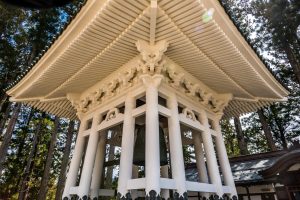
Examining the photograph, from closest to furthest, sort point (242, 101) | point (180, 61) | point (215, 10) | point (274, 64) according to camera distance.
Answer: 1. point (215, 10)
2. point (180, 61)
3. point (242, 101)
4. point (274, 64)

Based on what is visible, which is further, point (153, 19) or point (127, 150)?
point (127, 150)

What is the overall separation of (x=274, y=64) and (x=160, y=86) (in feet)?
49.8

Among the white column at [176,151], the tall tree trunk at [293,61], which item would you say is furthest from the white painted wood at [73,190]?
the tall tree trunk at [293,61]

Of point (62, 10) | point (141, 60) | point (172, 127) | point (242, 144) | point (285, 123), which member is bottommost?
point (172, 127)

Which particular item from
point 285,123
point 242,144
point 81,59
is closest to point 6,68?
point 81,59

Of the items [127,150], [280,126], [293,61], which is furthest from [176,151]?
[280,126]

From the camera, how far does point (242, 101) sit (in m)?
6.21

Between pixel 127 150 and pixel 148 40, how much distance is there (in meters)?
1.97

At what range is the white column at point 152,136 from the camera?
11.1ft

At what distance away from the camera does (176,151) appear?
156 inches

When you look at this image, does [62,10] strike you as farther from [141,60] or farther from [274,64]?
[274,64]

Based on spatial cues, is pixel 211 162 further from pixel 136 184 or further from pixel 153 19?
pixel 153 19

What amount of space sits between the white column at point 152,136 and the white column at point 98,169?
2.14 metres

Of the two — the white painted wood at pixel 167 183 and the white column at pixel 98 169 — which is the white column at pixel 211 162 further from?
the white column at pixel 98 169
